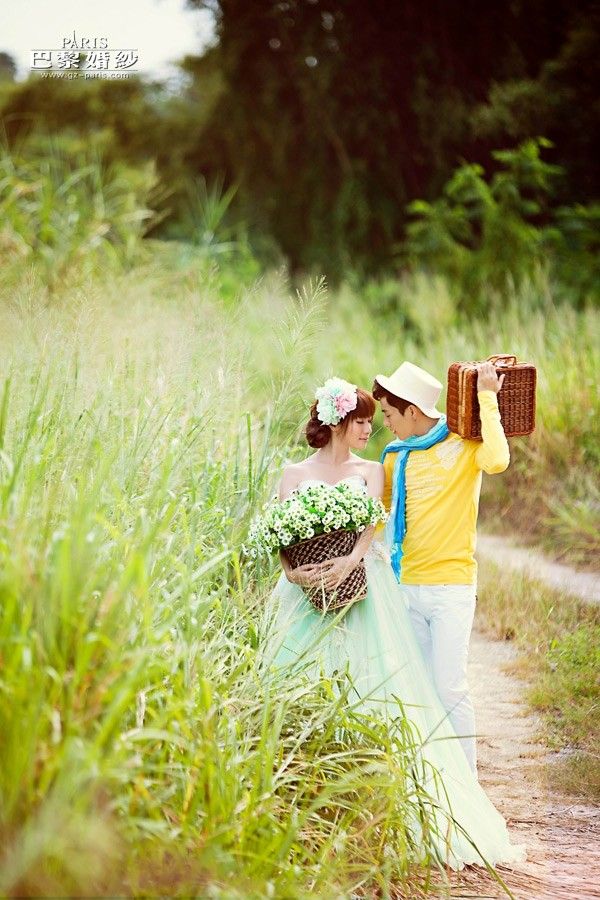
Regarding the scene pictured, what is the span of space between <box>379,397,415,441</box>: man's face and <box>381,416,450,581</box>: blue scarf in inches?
1.8

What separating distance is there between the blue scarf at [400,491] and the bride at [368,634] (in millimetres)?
55

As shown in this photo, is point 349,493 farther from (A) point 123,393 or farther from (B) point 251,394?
(B) point 251,394

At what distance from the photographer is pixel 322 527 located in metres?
3.25

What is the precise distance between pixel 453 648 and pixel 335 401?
3.01ft

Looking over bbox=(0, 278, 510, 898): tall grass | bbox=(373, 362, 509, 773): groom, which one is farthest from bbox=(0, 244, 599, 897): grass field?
bbox=(373, 362, 509, 773): groom

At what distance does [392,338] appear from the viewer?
33.1ft

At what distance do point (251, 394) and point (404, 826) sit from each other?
347 cm

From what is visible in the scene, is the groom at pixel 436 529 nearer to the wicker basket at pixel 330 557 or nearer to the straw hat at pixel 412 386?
the straw hat at pixel 412 386

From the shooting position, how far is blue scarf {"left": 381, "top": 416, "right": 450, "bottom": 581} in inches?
141

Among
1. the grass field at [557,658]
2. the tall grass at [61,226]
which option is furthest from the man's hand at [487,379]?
the tall grass at [61,226]

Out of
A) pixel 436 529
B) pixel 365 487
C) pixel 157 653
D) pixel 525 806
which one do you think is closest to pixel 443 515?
pixel 436 529

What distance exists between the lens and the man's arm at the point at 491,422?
3.34 meters

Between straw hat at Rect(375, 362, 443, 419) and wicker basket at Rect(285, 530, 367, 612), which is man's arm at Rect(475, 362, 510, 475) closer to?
straw hat at Rect(375, 362, 443, 419)

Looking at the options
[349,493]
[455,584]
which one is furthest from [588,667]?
[349,493]
